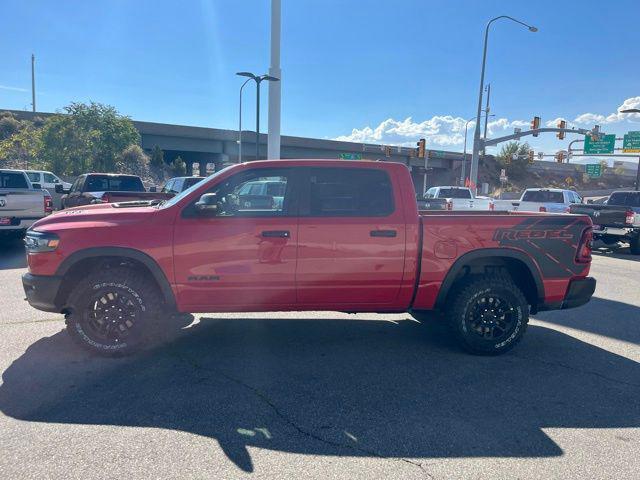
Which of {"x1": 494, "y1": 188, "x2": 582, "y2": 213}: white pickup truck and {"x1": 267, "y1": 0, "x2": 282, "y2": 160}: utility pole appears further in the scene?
{"x1": 267, "y1": 0, "x2": 282, "y2": 160}: utility pole

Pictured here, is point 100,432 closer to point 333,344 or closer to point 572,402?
point 333,344

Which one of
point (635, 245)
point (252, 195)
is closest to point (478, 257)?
point (252, 195)

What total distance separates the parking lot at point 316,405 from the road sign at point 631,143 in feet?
141

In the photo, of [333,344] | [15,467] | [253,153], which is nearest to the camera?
[15,467]

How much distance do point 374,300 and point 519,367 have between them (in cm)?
159

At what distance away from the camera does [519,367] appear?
15.2 feet

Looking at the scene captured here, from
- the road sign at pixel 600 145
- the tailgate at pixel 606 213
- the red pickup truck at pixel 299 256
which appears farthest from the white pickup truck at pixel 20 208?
the road sign at pixel 600 145

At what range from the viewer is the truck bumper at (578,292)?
16.1ft

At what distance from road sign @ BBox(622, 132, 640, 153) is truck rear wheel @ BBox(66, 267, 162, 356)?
46.9 metres

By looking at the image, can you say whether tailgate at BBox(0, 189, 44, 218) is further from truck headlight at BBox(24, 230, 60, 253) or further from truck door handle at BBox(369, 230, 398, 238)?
truck door handle at BBox(369, 230, 398, 238)

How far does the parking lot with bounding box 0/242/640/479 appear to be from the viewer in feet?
9.77

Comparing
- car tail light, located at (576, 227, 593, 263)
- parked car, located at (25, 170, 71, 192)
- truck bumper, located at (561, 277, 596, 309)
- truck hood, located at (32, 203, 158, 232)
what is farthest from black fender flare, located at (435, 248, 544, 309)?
parked car, located at (25, 170, 71, 192)

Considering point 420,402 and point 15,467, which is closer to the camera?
point 15,467

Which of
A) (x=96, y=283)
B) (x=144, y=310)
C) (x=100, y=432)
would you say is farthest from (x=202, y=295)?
(x=100, y=432)
